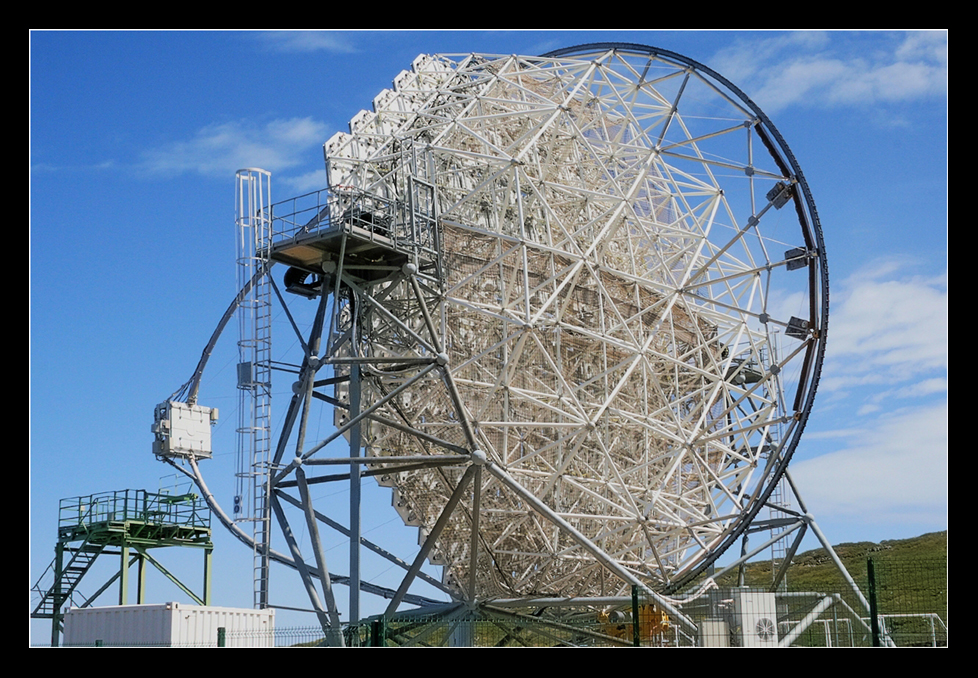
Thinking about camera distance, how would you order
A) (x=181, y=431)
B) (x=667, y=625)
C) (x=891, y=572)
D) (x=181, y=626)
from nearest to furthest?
1. (x=181, y=626)
2. (x=667, y=625)
3. (x=181, y=431)
4. (x=891, y=572)

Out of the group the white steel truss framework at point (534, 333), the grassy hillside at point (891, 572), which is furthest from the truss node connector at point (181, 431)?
A: the grassy hillside at point (891, 572)

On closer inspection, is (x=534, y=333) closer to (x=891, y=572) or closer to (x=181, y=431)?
(x=181, y=431)

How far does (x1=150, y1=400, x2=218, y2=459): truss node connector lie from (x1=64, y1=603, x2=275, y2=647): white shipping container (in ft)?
28.7

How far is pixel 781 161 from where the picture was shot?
1458 inches

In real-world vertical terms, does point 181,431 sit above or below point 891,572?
above

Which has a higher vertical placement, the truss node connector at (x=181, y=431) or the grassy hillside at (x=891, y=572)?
the truss node connector at (x=181, y=431)

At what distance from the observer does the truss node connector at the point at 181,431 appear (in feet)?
128

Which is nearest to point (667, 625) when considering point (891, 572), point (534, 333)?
point (534, 333)

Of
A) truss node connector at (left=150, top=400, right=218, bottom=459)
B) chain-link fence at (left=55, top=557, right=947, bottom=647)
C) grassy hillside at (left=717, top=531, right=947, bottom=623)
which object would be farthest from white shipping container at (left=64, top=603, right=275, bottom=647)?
grassy hillside at (left=717, top=531, right=947, bottom=623)

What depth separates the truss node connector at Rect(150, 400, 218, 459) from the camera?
39.2 metres

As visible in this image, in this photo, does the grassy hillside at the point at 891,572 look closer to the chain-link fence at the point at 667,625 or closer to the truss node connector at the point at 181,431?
the chain-link fence at the point at 667,625

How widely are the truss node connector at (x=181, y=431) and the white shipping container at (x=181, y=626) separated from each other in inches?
344

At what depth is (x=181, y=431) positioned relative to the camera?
129 ft

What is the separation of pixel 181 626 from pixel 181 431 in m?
11.3
